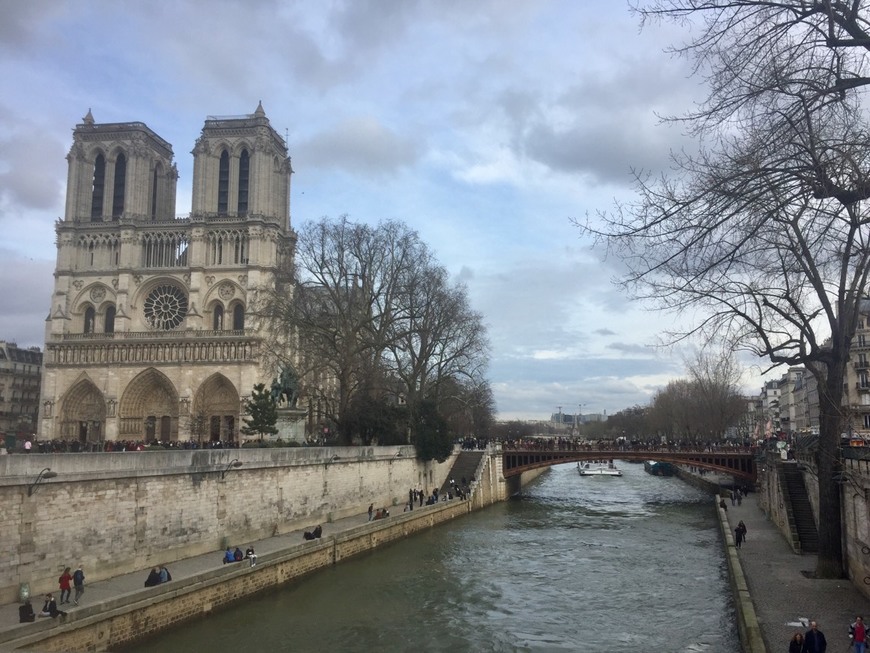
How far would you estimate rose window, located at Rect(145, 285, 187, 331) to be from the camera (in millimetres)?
55312

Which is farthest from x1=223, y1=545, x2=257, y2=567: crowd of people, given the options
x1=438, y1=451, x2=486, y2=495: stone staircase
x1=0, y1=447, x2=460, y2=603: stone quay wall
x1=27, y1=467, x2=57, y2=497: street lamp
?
x1=438, y1=451, x2=486, y2=495: stone staircase

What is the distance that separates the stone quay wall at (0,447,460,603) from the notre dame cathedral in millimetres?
27131

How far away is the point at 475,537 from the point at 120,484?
15.3 m

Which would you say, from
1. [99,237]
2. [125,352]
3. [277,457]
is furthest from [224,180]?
[277,457]

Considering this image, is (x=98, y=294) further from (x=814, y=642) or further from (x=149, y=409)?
(x=814, y=642)

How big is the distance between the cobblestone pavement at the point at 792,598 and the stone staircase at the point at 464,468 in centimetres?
2103

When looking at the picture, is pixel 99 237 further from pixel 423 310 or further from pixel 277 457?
pixel 277 457

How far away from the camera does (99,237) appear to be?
184 ft

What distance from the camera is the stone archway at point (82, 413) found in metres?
52.8

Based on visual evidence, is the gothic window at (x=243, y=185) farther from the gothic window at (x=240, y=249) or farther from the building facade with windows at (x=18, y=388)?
the building facade with windows at (x=18, y=388)

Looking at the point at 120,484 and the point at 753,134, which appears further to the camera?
the point at 120,484

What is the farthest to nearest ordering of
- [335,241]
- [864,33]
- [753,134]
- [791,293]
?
1. [335,241]
2. [791,293]
3. [753,134]
4. [864,33]

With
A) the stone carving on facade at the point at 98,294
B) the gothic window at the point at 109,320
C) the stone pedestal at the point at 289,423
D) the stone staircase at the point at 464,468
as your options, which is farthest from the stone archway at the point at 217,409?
the stone pedestal at the point at 289,423

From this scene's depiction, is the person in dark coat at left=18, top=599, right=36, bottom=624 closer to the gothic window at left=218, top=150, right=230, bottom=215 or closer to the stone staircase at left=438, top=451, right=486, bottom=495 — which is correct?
the stone staircase at left=438, top=451, right=486, bottom=495
